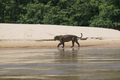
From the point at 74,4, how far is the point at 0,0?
10.2 meters

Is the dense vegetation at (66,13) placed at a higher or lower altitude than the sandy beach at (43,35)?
higher

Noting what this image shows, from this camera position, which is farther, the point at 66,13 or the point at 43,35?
the point at 66,13

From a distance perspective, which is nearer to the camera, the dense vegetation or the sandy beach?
the sandy beach

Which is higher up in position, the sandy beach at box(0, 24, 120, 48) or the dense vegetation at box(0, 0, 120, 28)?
the dense vegetation at box(0, 0, 120, 28)

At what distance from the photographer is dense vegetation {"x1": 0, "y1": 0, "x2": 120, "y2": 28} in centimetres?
3425

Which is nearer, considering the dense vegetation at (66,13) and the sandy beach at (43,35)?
the sandy beach at (43,35)

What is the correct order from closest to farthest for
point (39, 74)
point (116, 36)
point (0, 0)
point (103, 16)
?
point (39, 74) → point (116, 36) → point (103, 16) → point (0, 0)

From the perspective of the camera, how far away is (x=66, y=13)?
35.9 meters

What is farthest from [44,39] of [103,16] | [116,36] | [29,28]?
[103,16]

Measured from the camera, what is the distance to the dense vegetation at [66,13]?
34250 millimetres

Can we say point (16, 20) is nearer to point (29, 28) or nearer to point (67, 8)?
point (67, 8)

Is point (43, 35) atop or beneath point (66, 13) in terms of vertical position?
beneath

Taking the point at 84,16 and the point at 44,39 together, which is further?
Answer: the point at 84,16

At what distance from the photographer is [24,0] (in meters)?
38.9
